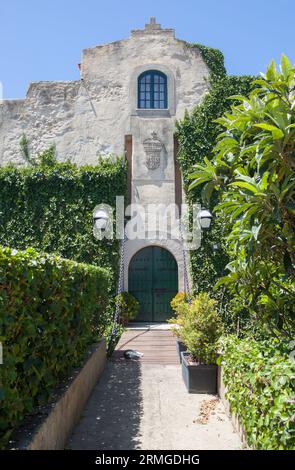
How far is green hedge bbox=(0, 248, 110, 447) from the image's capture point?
9.81 ft

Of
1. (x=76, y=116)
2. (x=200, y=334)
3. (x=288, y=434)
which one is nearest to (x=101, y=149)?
(x=76, y=116)

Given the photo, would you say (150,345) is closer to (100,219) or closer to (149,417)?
(100,219)

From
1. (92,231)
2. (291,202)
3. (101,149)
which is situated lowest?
(291,202)

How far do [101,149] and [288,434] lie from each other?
12.6 m

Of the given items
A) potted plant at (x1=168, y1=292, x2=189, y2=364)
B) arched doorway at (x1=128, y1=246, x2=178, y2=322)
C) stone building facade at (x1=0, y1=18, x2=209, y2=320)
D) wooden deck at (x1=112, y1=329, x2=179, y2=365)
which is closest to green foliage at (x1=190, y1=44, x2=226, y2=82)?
stone building facade at (x1=0, y1=18, x2=209, y2=320)

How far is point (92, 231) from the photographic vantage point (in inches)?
519

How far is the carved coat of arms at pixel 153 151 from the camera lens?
13828 mm

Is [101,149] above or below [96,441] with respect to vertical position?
above

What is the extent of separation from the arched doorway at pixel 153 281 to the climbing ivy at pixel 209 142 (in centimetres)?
97

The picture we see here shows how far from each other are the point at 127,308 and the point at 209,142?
19.6 feet

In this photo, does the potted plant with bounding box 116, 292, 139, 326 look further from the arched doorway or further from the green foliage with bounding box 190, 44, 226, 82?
the green foliage with bounding box 190, 44, 226, 82

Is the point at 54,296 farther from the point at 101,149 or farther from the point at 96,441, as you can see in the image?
the point at 101,149

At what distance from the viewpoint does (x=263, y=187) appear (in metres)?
3.54

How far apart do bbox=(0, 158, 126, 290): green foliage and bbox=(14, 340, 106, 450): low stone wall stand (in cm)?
621
